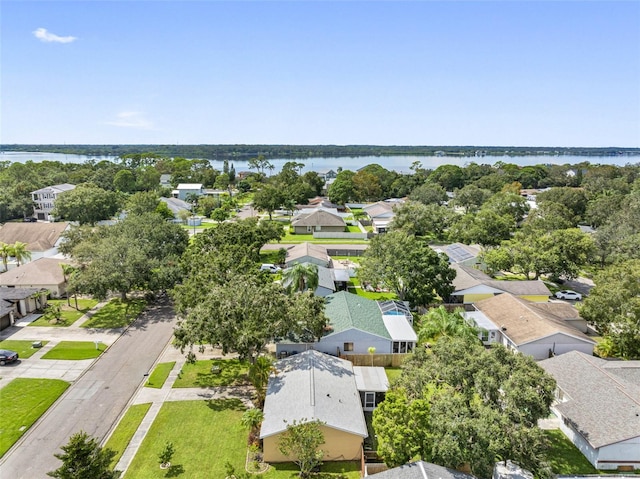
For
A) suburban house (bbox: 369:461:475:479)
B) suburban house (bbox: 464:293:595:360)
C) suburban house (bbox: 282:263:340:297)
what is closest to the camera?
Answer: suburban house (bbox: 369:461:475:479)

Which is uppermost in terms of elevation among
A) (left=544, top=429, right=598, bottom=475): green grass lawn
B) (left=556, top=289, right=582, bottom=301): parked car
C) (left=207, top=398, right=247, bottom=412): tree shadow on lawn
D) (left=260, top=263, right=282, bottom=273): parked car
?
(left=260, top=263, right=282, bottom=273): parked car

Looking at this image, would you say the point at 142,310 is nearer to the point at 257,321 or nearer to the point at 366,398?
the point at 257,321

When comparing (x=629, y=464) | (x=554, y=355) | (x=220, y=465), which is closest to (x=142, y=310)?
(x=220, y=465)

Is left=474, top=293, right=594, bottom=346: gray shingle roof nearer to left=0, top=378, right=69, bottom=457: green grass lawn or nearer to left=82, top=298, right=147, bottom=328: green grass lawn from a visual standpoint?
left=82, top=298, right=147, bottom=328: green grass lawn

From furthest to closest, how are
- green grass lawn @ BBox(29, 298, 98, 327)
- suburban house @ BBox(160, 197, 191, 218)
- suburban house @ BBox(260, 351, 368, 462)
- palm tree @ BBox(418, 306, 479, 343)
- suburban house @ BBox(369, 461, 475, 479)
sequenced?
1. suburban house @ BBox(160, 197, 191, 218)
2. green grass lawn @ BBox(29, 298, 98, 327)
3. palm tree @ BBox(418, 306, 479, 343)
4. suburban house @ BBox(260, 351, 368, 462)
5. suburban house @ BBox(369, 461, 475, 479)

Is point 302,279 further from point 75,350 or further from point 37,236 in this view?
point 37,236

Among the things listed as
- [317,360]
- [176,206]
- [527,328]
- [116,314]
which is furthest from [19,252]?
[527,328]

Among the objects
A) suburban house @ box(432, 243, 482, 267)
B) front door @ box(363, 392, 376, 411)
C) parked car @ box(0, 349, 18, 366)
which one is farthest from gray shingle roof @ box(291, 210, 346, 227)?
front door @ box(363, 392, 376, 411)

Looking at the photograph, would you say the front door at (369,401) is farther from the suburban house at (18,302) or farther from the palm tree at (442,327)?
the suburban house at (18,302)
